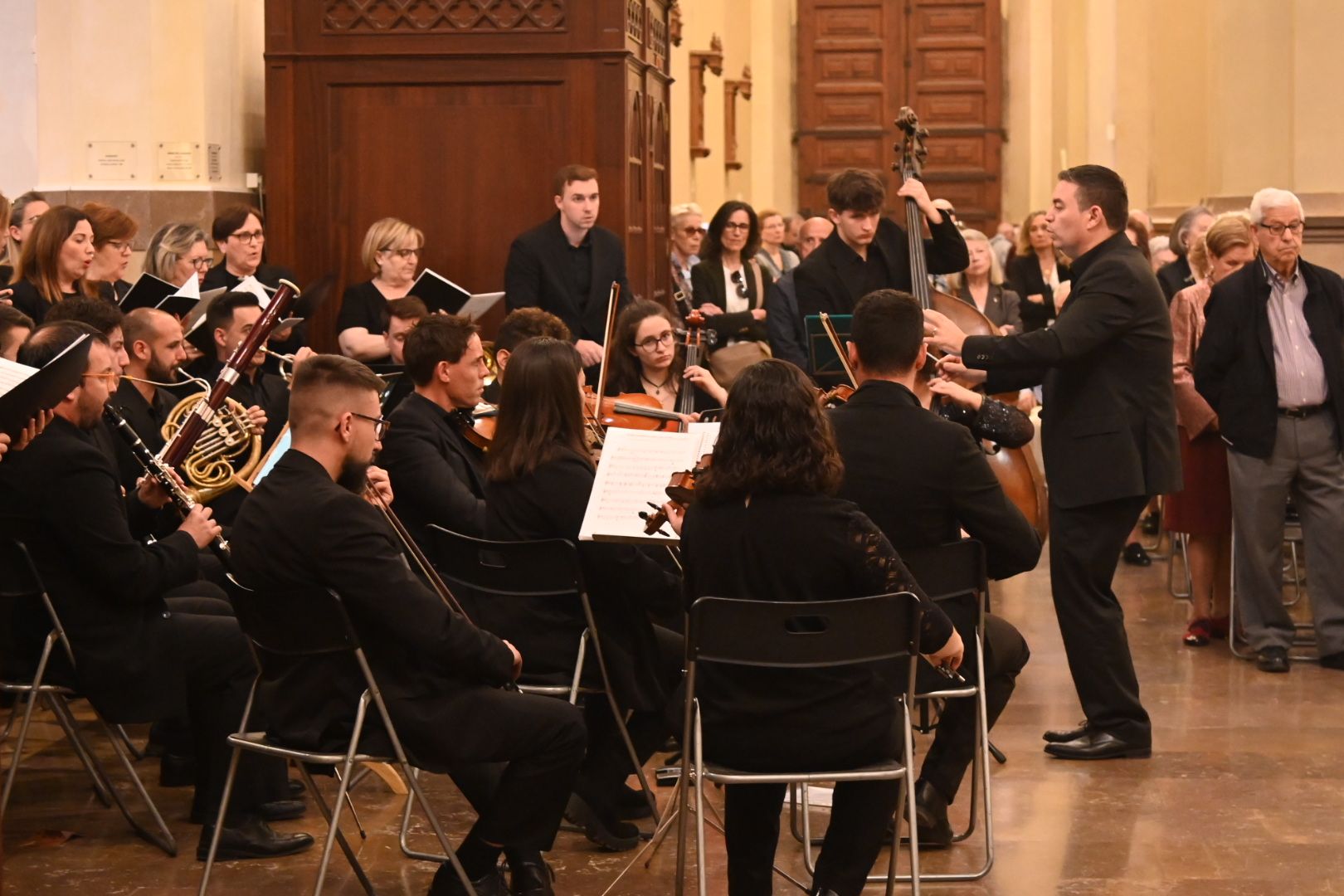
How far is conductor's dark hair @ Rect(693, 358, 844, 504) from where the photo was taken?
3562 mm

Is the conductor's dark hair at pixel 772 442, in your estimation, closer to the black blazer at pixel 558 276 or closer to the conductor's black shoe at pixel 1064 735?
the conductor's black shoe at pixel 1064 735

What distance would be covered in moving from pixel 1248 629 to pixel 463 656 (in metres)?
3.92

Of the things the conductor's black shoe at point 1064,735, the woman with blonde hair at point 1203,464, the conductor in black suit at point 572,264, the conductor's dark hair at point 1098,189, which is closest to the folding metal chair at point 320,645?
the conductor's black shoe at point 1064,735

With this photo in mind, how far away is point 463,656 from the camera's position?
379 cm

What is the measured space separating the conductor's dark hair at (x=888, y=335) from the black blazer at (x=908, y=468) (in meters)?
0.05

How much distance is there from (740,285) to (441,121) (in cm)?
177

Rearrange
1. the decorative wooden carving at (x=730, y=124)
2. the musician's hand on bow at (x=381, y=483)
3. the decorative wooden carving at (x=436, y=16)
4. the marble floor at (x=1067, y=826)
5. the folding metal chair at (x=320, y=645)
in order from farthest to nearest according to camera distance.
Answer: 1. the decorative wooden carving at (x=730, y=124)
2. the decorative wooden carving at (x=436, y=16)
3. the musician's hand on bow at (x=381, y=483)
4. the marble floor at (x=1067, y=826)
5. the folding metal chair at (x=320, y=645)

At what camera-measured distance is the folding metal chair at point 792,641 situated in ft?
11.4

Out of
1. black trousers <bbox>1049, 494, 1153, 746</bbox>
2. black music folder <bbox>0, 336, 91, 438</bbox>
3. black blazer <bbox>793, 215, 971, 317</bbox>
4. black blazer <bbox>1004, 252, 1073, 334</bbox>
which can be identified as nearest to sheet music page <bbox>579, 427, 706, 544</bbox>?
black music folder <bbox>0, 336, 91, 438</bbox>

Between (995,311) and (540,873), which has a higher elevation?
(995,311)

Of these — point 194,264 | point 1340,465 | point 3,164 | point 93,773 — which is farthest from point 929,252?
point 3,164

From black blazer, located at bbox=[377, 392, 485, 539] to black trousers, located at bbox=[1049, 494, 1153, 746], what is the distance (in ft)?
5.79

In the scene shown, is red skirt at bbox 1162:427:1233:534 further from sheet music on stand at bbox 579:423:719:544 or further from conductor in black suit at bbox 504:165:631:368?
sheet music on stand at bbox 579:423:719:544

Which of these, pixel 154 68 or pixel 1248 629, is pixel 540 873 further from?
pixel 154 68
